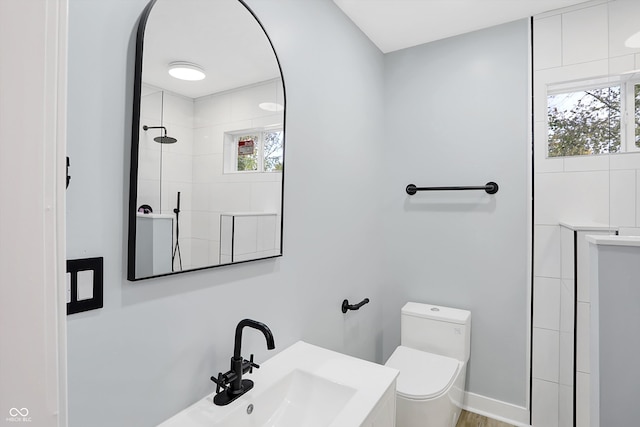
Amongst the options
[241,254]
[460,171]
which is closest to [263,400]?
[241,254]

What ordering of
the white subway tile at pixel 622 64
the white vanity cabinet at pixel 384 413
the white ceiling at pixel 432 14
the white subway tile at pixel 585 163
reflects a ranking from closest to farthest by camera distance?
the white vanity cabinet at pixel 384 413 → the white subway tile at pixel 622 64 → the white subway tile at pixel 585 163 → the white ceiling at pixel 432 14

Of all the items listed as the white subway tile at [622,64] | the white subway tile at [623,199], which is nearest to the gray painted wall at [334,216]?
the white subway tile at [622,64]

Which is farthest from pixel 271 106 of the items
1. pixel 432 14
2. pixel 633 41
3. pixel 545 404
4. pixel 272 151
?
pixel 545 404

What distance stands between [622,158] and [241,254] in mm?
1559

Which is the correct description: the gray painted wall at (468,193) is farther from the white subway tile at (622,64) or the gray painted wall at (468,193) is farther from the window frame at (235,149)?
the window frame at (235,149)

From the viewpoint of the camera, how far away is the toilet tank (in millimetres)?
1956

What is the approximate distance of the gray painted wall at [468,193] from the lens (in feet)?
6.49

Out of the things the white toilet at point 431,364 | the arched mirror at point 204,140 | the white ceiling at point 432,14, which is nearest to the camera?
the arched mirror at point 204,140

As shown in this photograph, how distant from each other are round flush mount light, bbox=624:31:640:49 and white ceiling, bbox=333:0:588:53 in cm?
63

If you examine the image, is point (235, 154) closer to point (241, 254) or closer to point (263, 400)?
point (241, 254)

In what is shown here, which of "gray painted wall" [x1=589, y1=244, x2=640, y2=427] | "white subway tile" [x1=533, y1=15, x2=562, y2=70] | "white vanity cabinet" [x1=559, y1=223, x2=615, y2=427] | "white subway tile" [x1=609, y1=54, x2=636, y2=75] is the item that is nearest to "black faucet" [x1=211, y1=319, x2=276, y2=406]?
"gray painted wall" [x1=589, y1=244, x2=640, y2=427]

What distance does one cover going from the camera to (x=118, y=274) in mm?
839

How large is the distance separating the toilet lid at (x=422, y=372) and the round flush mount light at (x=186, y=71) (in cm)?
165

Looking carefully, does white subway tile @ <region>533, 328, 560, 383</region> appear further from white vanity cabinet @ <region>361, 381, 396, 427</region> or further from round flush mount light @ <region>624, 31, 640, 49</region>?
round flush mount light @ <region>624, 31, 640, 49</region>
